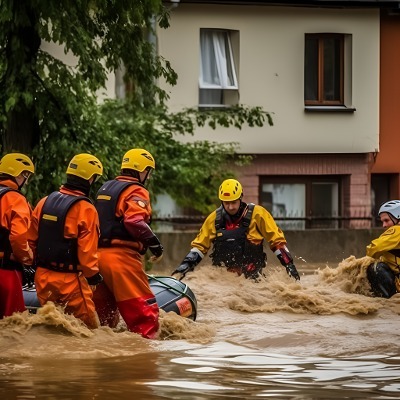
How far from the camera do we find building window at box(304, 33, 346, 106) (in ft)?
117

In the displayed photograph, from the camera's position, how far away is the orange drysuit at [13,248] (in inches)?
568

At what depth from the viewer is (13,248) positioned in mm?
14406

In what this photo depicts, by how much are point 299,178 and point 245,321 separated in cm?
1862

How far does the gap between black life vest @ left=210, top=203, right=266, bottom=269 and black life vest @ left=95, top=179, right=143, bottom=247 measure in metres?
3.62

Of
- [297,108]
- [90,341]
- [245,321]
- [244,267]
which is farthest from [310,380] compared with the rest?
[297,108]

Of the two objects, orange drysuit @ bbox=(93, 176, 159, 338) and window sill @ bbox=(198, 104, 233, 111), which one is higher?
window sill @ bbox=(198, 104, 233, 111)

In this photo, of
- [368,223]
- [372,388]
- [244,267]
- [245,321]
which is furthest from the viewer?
[368,223]

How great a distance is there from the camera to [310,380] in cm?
1264

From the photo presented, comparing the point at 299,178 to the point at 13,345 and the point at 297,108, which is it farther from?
the point at 13,345

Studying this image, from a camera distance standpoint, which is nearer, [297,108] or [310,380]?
[310,380]

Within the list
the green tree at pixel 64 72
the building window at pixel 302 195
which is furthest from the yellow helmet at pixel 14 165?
the building window at pixel 302 195

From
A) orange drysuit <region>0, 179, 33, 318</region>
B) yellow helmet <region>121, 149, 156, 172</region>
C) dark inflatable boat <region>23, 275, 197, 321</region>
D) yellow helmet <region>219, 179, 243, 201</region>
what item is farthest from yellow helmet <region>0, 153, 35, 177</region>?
yellow helmet <region>219, 179, 243, 201</region>

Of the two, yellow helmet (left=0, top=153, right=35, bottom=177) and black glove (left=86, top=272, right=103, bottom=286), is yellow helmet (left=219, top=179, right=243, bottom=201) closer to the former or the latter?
yellow helmet (left=0, top=153, right=35, bottom=177)

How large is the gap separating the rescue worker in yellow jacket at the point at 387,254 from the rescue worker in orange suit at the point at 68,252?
4799 mm
